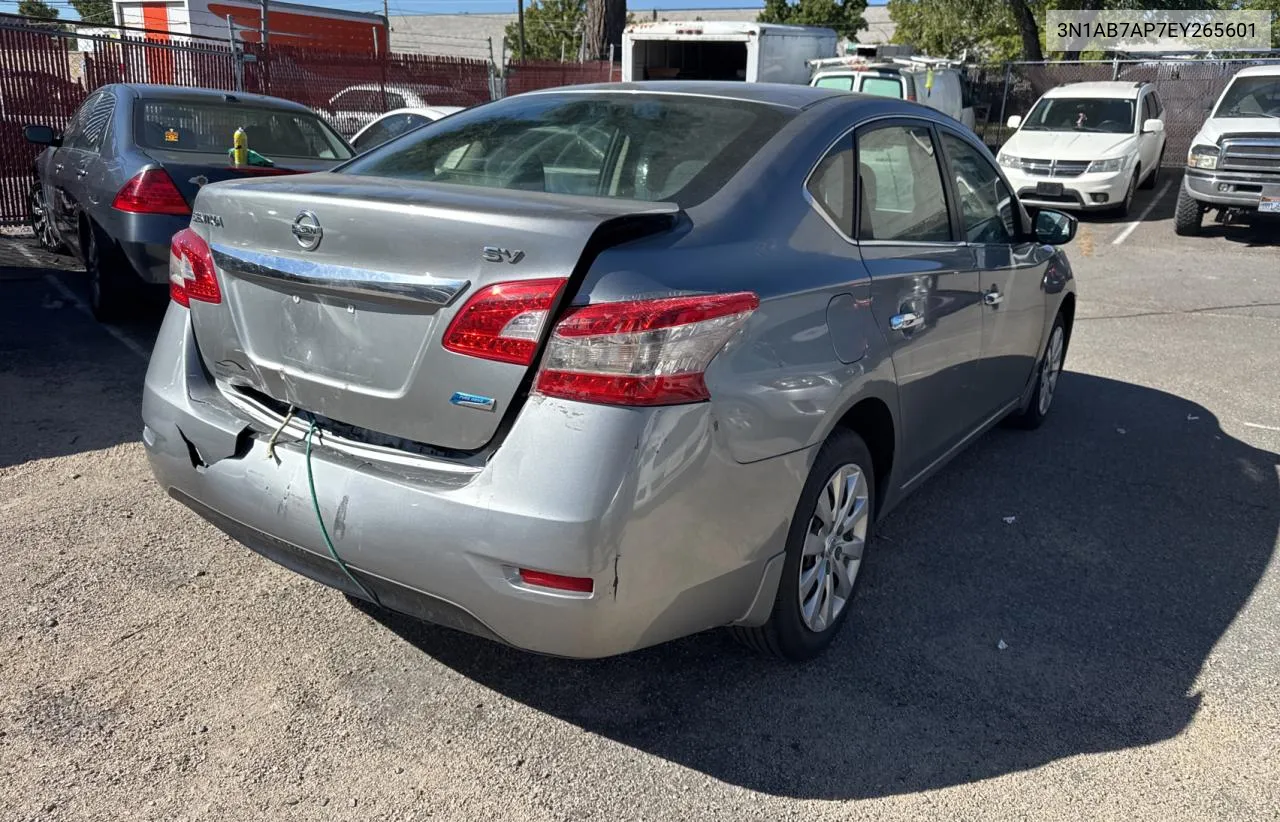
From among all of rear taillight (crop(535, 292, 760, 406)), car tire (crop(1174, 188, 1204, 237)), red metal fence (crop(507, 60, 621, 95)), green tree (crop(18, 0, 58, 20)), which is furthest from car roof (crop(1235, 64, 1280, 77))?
green tree (crop(18, 0, 58, 20))

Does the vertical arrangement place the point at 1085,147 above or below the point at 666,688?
above

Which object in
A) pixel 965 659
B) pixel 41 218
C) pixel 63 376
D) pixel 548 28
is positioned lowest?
pixel 965 659

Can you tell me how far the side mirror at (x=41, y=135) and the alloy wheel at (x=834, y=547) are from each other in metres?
7.24

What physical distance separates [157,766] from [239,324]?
1.18 m

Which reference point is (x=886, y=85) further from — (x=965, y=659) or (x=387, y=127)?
(x=965, y=659)

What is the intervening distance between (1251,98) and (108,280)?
44.8 ft

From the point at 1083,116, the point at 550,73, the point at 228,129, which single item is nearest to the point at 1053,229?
the point at 228,129

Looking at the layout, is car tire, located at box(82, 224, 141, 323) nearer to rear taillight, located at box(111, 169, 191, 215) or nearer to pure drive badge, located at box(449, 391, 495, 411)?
rear taillight, located at box(111, 169, 191, 215)

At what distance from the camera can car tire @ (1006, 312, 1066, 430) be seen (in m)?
5.40

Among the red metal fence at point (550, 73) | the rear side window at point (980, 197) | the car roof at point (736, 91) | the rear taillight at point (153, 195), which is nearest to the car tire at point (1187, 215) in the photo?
the rear side window at point (980, 197)

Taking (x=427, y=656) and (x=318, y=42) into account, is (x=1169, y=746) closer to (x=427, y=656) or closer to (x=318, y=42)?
(x=427, y=656)

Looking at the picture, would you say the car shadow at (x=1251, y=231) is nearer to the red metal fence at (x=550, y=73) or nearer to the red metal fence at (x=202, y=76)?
the red metal fence at (x=550, y=73)

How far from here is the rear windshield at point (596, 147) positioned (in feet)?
9.77

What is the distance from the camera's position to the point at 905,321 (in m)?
3.31
